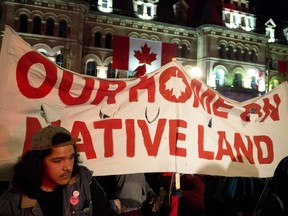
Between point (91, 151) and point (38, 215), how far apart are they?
1.20 metres

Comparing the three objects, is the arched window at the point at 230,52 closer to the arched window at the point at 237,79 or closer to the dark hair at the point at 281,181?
the arched window at the point at 237,79

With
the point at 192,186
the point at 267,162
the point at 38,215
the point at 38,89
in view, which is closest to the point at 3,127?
the point at 38,89

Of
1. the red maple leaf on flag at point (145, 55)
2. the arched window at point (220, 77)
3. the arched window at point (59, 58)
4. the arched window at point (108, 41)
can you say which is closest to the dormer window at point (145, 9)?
the arched window at point (108, 41)

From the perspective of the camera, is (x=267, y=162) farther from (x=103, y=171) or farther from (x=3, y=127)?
(x=3, y=127)

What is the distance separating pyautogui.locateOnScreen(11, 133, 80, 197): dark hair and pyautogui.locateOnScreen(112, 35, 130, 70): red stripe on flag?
16.2m

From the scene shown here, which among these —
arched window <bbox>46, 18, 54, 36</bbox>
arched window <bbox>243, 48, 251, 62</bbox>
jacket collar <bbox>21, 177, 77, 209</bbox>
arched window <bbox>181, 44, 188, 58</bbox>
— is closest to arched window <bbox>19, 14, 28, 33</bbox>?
arched window <bbox>46, 18, 54, 36</bbox>

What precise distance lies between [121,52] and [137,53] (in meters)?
0.96

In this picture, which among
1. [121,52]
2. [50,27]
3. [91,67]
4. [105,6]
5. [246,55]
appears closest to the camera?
[121,52]

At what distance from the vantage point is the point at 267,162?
3.73m

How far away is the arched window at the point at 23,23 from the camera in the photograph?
22506 mm

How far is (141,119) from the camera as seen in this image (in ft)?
10.6

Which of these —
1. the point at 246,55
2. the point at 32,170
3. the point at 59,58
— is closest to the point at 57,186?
the point at 32,170

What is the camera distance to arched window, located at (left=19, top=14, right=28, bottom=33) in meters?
22.5

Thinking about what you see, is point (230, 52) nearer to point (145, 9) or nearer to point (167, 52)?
point (145, 9)
